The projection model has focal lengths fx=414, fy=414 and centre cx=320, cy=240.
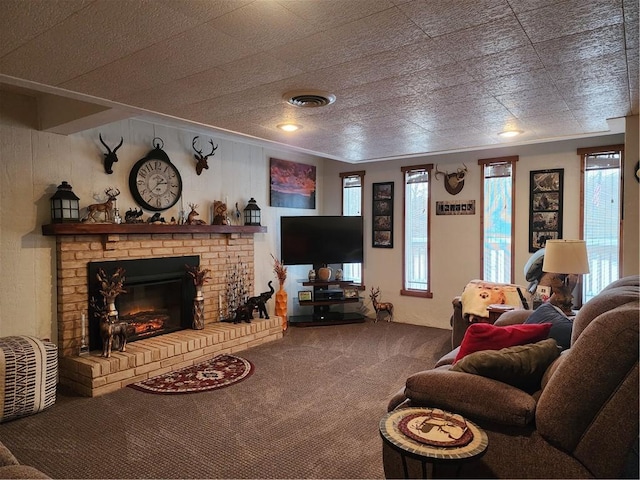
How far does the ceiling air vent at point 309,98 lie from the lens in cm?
279

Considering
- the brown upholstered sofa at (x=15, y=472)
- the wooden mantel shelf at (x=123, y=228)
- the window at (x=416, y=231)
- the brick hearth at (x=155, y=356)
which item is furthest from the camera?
the window at (x=416, y=231)

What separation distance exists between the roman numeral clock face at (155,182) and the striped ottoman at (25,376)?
170 centimetres

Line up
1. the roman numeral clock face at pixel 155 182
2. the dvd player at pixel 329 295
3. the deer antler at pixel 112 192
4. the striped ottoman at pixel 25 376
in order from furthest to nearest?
the dvd player at pixel 329 295 → the roman numeral clock face at pixel 155 182 → the deer antler at pixel 112 192 → the striped ottoman at pixel 25 376

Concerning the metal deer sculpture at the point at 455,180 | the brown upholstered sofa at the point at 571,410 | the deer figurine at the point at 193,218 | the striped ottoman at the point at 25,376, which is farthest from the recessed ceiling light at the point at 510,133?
the striped ottoman at the point at 25,376

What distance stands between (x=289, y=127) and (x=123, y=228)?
1.85 metres

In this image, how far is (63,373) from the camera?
362 cm

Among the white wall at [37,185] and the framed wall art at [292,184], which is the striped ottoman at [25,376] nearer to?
the white wall at [37,185]

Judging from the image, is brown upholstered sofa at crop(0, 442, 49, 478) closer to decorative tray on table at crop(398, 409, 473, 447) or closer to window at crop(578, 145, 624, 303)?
decorative tray on table at crop(398, 409, 473, 447)

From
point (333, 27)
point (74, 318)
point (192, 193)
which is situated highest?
point (333, 27)

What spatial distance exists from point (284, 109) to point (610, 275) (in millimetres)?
3968

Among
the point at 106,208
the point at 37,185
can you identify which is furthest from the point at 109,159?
the point at 37,185

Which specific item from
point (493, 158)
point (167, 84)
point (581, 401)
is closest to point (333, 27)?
point (167, 84)

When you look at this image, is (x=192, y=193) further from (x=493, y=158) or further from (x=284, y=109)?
(x=493, y=158)

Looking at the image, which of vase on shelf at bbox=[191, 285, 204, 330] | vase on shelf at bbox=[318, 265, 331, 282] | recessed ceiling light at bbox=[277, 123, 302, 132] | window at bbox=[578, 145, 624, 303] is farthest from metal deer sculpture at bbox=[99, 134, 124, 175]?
window at bbox=[578, 145, 624, 303]
